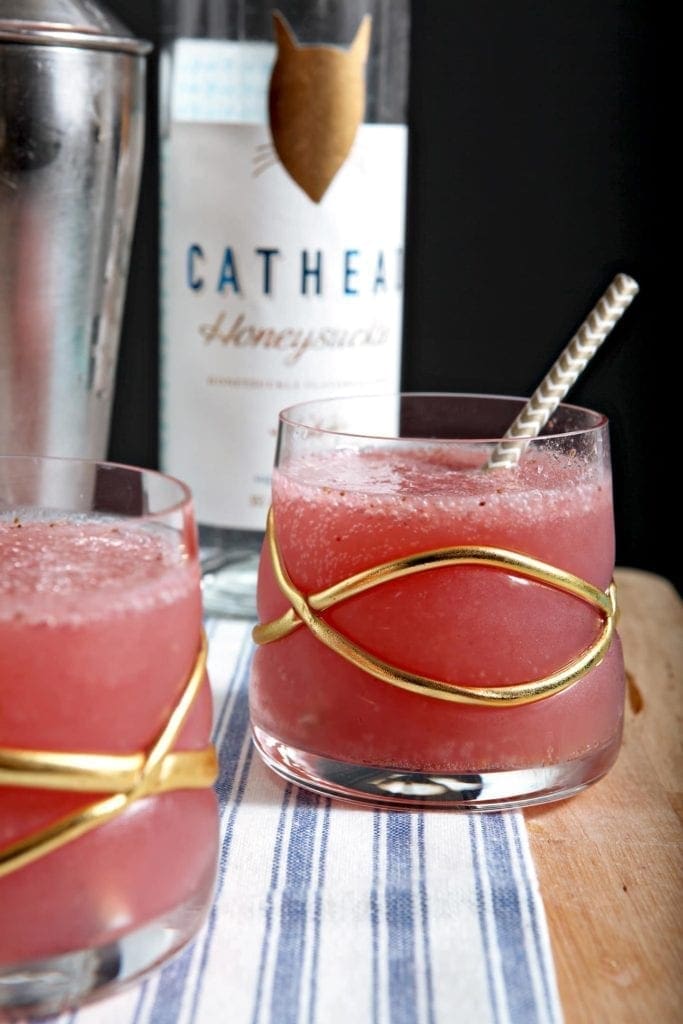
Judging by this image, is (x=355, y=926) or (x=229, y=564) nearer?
(x=355, y=926)

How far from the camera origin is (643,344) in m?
1.19

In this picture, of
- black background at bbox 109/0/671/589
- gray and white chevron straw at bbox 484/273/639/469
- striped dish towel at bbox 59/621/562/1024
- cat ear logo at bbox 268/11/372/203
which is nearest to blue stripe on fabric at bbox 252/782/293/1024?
striped dish towel at bbox 59/621/562/1024

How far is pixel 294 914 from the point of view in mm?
577

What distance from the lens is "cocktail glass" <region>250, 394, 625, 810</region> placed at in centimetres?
64

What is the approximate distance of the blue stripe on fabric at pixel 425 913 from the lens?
1.70 ft

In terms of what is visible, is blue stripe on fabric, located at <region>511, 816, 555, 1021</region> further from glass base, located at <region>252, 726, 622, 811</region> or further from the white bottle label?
the white bottle label

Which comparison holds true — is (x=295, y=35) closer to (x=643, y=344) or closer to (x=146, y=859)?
(x=643, y=344)

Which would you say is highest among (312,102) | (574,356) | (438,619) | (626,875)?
(312,102)

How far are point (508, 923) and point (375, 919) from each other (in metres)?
0.05

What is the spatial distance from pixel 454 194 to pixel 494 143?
5 cm

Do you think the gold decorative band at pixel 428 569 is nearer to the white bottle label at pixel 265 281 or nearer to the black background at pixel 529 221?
the white bottle label at pixel 265 281

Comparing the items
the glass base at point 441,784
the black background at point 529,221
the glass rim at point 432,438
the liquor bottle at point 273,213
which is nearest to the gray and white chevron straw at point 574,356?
the glass rim at point 432,438

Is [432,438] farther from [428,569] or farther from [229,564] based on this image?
[229,564]

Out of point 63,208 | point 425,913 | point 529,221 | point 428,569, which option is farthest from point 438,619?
point 529,221
